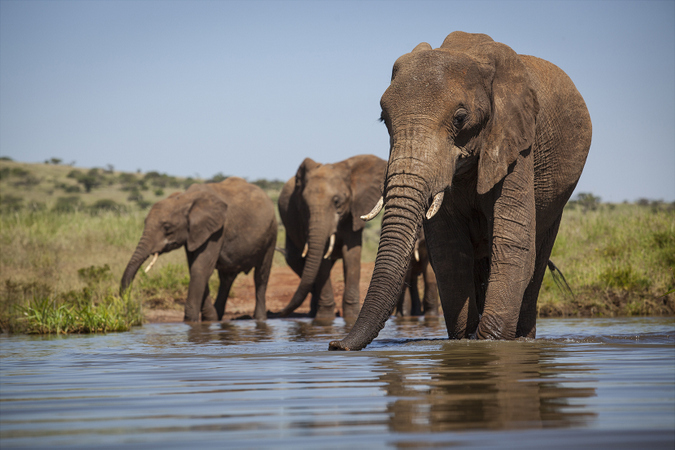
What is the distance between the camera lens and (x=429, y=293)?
15586mm

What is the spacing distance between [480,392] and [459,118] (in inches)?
123

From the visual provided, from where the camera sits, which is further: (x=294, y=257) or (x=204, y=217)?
(x=294, y=257)

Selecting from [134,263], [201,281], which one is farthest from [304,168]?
[134,263]

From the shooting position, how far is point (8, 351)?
6793 millimetres

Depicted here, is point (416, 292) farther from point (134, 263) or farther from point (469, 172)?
point (469, 172)

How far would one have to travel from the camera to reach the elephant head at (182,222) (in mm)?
14383

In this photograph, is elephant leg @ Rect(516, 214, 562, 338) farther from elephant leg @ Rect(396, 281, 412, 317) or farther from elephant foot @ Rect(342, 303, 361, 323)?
elephant leg @ Rect(396, 281, 412, 317)

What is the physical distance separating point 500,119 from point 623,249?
9775mm

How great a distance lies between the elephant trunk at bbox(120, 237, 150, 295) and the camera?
13.1m

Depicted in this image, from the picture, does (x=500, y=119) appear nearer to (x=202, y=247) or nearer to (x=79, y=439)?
(x=79, y=439)

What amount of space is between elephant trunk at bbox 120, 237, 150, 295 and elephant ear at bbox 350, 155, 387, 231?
3.87 metres

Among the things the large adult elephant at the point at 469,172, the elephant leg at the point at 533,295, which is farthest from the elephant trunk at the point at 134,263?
the large adult elephant at the point at 469,172

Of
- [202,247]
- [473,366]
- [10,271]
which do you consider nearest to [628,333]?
[473,366]

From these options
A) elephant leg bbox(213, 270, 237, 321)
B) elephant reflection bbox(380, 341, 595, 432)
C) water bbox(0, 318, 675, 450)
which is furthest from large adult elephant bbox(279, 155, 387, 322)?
elephant reflection bbox(380, 341, 595, 432)
